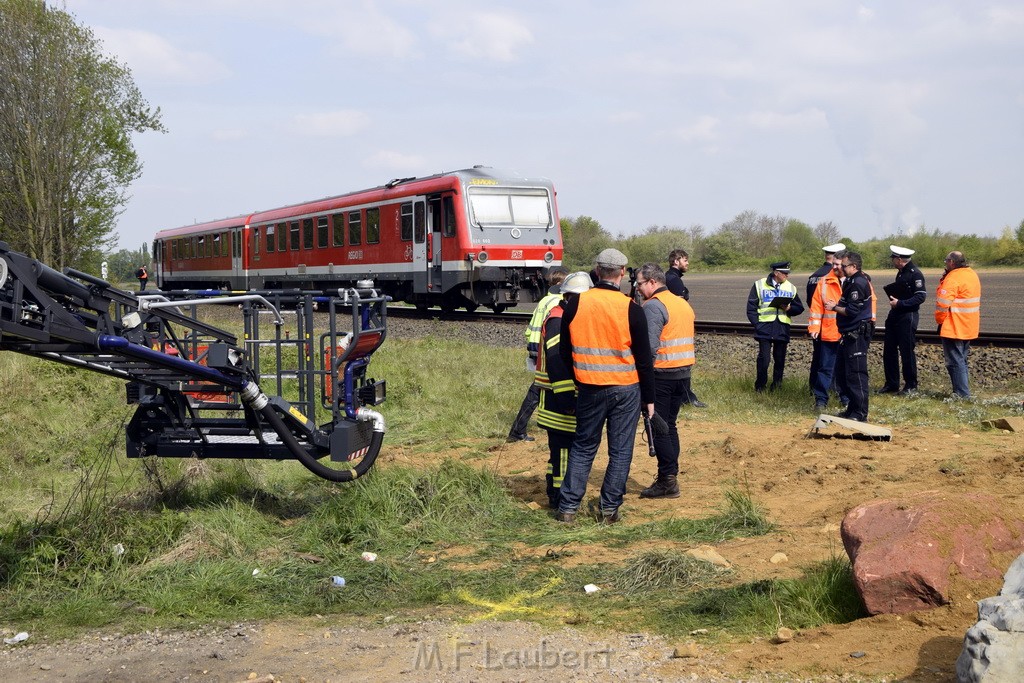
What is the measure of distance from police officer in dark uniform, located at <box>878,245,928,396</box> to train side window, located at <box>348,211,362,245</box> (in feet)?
48.8

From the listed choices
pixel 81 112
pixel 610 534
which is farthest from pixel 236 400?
pixel 81 112

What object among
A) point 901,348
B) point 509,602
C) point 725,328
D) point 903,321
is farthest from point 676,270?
point 509,602

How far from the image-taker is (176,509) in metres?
7.29

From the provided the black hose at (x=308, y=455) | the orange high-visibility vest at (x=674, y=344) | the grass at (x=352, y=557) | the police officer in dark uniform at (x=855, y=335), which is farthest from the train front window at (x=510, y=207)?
the black hose at (x=308, y=455)

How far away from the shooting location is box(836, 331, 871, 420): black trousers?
1048 centimetres

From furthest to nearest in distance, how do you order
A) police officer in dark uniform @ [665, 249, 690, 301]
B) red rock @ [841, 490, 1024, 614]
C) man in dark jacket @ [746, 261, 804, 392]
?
man in dark jacket @ [746, 261, 804, 392], police officer in dark uniform @ [665, 249, 690, 301], red rock @ [841, 490, 1024, 614]

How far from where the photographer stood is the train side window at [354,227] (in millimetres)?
24969

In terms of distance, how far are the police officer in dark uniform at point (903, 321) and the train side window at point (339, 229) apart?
15826 millimetres

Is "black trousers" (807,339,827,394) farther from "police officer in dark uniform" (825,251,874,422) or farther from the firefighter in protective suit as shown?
the firefighter in protective suit

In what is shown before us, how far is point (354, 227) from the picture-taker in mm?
25219

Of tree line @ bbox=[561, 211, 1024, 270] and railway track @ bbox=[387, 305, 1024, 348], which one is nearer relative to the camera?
railway track @ bbox=[387, 305, 1024, 348]

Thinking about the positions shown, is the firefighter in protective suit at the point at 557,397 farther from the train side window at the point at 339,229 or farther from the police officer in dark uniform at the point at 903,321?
the train side window at the point at 339,229

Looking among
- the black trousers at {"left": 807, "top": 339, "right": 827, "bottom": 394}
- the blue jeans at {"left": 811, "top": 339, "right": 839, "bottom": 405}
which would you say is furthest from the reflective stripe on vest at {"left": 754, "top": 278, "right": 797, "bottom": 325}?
the blue jeans at {"left": 811, "top": 339, "right": 839, "bottom": 405}

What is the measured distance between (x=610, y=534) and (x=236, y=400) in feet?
9.34
